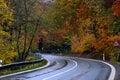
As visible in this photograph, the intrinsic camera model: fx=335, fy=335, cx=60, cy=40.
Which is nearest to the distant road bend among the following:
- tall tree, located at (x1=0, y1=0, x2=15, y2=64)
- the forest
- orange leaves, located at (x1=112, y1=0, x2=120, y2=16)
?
tall tree, located at (x1=0, y1=0, x2=15, y2=64)

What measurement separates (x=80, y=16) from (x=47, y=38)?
63000mm

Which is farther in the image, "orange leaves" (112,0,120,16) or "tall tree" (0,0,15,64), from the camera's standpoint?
"orange leaves" (112,0,120,16)

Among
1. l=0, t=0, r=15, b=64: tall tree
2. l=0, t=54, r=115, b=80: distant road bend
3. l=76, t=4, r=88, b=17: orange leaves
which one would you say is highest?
l=76, t=4, r=88, b=17: orange leaves

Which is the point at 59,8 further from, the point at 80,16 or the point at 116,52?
the point at 116,52

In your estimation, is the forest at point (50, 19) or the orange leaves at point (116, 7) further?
the forest at point (50, 19)

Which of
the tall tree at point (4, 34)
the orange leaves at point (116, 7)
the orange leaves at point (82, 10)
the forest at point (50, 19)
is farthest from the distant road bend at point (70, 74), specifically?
the orange leaves at point (82, 10)

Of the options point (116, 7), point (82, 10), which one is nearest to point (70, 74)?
point (116, 7)

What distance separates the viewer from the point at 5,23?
38.7 metres

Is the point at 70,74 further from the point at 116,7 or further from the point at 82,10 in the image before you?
the point at 82,10

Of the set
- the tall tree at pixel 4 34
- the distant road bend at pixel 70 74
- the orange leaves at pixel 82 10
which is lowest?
the distant road bend at pixel 70 74

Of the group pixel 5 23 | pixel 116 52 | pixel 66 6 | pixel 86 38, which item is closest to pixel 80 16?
pixel 66 6

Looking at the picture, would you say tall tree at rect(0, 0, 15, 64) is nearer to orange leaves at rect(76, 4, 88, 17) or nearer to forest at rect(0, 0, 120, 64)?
forest at rect(0, 0, 120, 64)

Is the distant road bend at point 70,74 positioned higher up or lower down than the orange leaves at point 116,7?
lower down

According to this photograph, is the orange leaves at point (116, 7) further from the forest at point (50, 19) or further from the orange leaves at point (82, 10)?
the orange leaves at point (82, 10)
